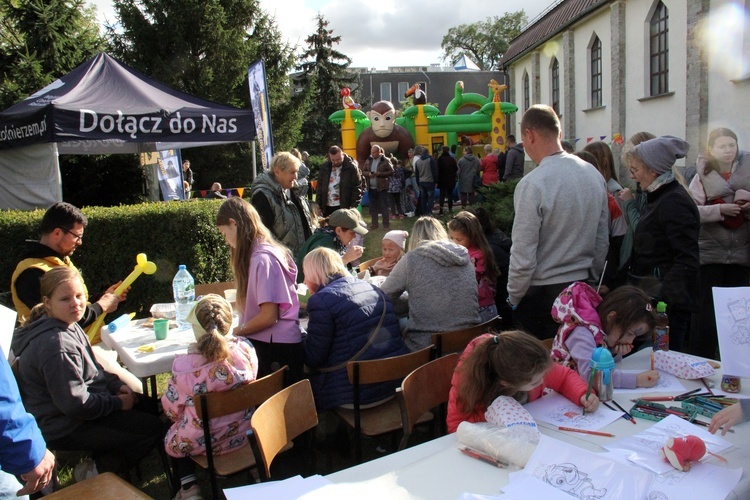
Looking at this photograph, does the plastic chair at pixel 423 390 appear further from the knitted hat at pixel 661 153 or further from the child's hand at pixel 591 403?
the knitted hat at pixel 661 153

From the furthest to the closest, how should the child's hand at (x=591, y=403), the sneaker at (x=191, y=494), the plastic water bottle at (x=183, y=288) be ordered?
the plastic water bottle at (x=183, y=288)
the sneaker at (x=191, y=494)
the child's hand at (x=591, y=403)

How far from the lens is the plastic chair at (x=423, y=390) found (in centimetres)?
Answer: 254

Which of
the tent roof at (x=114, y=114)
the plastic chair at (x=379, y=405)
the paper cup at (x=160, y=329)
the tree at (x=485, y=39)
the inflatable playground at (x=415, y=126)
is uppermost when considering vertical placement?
the tree at (x=485, y=39)

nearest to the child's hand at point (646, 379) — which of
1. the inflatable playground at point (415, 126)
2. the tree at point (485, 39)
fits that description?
the inflatable playground at point (415, 126)

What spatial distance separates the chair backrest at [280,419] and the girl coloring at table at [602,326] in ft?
3.93

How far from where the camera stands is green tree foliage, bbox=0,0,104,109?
12.4 m

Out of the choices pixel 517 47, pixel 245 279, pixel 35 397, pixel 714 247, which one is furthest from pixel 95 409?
pixel 517 47

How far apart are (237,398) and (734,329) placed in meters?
2.09

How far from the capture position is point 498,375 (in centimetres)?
222

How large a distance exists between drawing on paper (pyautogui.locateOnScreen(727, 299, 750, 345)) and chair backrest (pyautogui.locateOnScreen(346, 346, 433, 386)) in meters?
1.42

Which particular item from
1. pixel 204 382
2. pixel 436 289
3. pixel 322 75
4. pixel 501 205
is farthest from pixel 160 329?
pixel 322 75

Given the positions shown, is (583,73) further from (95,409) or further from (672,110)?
(95,409)

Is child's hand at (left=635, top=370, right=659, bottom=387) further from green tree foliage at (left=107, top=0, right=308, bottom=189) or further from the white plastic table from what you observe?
green tree foliage at (left=107, top=0, right=308, bottom=189)

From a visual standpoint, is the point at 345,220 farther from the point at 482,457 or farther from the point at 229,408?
the point at 482,457
